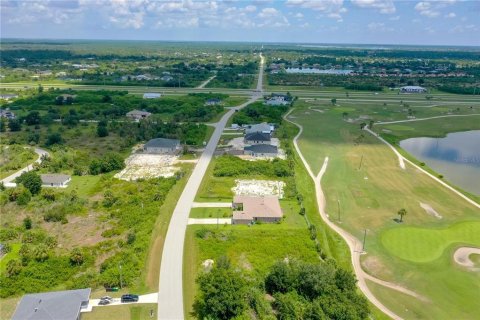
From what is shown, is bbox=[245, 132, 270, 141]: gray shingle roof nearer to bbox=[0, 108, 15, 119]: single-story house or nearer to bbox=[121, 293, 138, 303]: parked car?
bbox=[121, 293, 138, 303]: parked car

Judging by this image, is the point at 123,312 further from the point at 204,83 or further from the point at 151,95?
the point at 204,83

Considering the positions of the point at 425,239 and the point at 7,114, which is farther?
the point at 7,114

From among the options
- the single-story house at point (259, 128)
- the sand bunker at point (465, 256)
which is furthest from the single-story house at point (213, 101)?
the sand bunker at point (465, 256)

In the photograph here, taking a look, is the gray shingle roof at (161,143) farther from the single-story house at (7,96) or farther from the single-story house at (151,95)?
the single-story house at (7,96)

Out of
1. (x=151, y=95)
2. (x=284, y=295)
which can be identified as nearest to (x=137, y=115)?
(x=151, y=95)

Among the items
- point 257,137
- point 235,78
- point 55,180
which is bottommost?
point 55,180

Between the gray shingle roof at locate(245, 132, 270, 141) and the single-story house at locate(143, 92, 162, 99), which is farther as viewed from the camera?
the single-story house at locate(143, 92, 162, 99)

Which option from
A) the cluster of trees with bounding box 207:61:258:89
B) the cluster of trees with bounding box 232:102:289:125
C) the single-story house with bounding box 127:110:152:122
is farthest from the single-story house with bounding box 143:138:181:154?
the cluster of trees with bounding box 207:61:258:89
